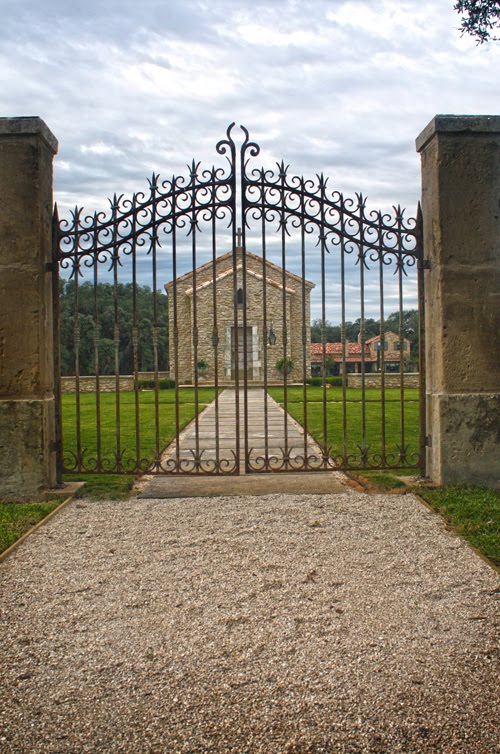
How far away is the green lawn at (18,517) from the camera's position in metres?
4.72

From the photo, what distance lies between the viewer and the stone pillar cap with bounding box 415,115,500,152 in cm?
589

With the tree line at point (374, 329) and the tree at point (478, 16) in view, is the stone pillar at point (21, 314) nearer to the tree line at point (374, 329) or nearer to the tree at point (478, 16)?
the tree at point (478, 16)

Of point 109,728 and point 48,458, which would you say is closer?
point 109,728

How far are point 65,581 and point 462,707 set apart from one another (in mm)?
2370

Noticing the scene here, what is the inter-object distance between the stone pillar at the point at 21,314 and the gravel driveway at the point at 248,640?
1.12m

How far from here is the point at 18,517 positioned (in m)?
5.27

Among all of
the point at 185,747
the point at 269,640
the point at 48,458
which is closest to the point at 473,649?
the point at 269,640

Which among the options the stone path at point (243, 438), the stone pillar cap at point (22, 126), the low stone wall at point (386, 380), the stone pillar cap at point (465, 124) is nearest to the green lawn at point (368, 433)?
the stone path at point (243, 438)

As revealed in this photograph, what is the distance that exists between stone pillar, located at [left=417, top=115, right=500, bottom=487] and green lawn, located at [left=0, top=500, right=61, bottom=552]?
11.7ft

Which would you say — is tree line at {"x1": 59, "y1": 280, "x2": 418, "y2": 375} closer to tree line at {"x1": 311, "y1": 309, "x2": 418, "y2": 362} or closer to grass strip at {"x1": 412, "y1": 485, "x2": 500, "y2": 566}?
tree line at {"x1": 311, "y1": 309, "x2": 418, "y2": 362}

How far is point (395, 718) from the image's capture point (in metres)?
2.42

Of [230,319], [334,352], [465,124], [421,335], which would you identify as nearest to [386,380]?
[230,319]

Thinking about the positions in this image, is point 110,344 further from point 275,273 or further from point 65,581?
point 65,581

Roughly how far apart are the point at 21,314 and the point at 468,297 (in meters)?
4.06
